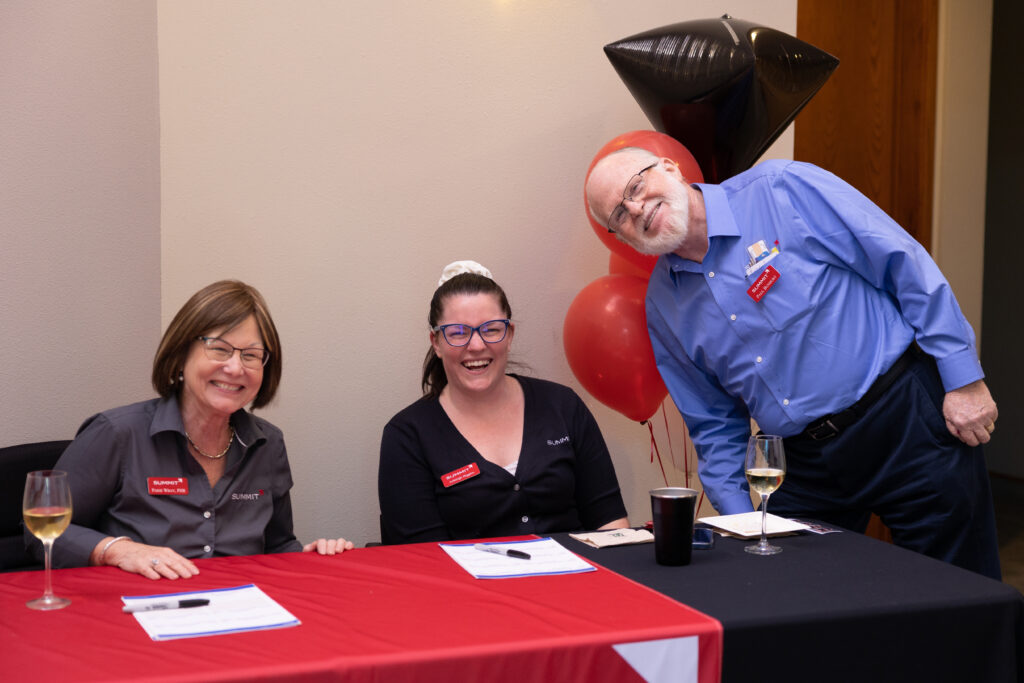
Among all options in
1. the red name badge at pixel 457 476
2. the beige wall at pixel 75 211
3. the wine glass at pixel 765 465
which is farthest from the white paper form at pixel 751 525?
the beige wall at pixel 75 211

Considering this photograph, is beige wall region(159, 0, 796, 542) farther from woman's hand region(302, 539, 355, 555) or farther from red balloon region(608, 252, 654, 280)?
woman's hand region(302, 539, 355, 555)

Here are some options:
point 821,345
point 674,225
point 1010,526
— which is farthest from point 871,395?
point 1010,526

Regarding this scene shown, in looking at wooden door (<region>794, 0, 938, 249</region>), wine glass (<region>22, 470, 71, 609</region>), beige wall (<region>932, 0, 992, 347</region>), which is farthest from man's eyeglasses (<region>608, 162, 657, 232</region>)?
beige wall (<region>932, 0, 992, 347</region>)

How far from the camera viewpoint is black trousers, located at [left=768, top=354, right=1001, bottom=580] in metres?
2.09

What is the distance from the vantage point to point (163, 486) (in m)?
1.91

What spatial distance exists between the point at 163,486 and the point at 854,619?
54.2 inches

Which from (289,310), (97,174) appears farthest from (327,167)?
(97,174)

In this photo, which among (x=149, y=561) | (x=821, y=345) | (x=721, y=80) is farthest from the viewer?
(x=721, y=80)

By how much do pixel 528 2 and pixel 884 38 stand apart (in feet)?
5.89

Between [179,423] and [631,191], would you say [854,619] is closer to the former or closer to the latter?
[631,191]

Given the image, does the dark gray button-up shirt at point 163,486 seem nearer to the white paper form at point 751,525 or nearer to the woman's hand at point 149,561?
the woman's hand at point 149,561

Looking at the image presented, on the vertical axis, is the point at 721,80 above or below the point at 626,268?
above

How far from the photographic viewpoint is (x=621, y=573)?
1608 mm

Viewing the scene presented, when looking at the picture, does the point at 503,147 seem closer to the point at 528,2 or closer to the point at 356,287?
the point at 528,2
